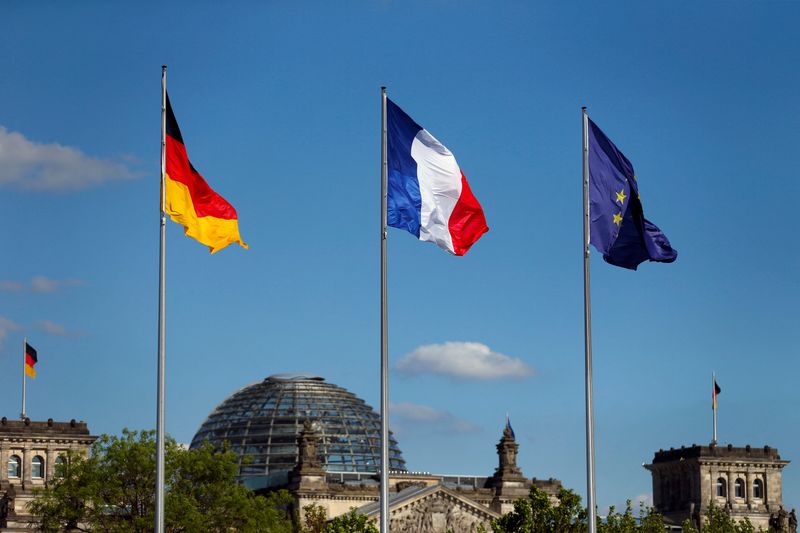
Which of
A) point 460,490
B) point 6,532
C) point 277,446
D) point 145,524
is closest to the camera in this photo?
point 145,524

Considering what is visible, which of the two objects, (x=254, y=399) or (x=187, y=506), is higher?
(x=254, y=399)

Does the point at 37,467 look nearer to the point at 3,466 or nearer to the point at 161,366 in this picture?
the point at 3,466

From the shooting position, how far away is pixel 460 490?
175750 millimetres

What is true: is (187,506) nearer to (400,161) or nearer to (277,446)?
(400,161)

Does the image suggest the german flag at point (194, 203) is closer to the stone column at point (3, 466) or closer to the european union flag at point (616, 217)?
the european union flag at point (616, 217)

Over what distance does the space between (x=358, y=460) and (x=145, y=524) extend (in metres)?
75.2

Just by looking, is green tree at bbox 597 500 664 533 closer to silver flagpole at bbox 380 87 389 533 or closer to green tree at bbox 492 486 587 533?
green tree at bbox 492 486 587 533

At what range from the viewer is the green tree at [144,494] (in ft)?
385

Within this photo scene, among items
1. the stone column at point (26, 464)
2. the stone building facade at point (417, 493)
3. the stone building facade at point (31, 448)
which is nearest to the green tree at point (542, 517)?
the stone building facade at point (417, 493)

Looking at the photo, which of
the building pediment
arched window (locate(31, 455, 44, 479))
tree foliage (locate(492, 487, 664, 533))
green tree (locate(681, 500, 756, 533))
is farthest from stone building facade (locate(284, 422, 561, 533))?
tree foliage (locate(492, 487, 664, 533))

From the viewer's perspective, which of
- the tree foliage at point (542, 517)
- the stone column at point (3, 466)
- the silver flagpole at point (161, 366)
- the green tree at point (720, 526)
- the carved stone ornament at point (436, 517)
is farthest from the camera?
the stone column at point (3, 466)

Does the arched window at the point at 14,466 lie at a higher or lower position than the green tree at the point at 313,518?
higher

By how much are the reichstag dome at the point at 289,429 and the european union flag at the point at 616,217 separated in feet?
395

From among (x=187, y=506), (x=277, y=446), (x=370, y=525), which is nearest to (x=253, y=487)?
(x=277, y=446)
